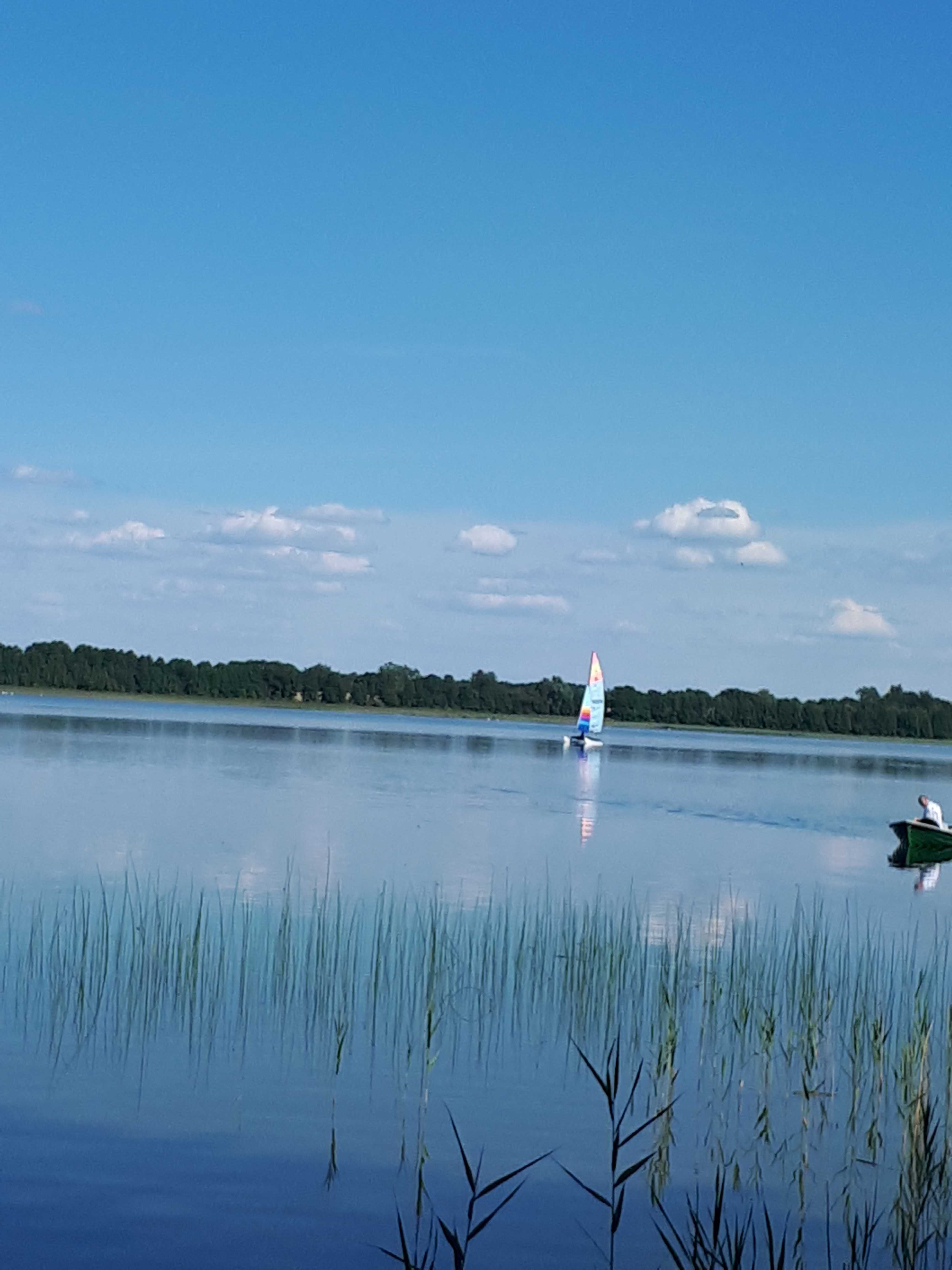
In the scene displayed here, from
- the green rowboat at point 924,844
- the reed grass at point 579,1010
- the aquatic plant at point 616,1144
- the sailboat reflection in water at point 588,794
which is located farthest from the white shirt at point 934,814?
the aquatic plant at point 616,1144

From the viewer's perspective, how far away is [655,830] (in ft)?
115

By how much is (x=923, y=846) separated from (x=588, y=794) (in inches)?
707

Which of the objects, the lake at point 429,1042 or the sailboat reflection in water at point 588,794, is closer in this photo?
the lake at point 429,1042

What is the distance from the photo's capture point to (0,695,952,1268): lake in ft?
26.9

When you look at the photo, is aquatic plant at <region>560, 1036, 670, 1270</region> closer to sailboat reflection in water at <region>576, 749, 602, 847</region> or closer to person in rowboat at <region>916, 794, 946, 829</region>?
sailboat reflection in water at <region>576, 749, 602, 847</region>

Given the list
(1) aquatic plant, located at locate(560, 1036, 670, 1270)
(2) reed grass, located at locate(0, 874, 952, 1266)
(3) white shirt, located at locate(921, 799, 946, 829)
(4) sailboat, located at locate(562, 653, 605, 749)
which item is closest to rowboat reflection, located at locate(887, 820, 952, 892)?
(3) white shirt, located at locate(921, 799, 946, 829)

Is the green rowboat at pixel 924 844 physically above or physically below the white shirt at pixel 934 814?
below

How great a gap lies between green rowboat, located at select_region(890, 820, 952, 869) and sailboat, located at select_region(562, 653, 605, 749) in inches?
2124

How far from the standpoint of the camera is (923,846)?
32062 millimetres

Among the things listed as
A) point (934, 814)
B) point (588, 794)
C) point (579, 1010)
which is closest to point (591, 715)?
point (588, 794)

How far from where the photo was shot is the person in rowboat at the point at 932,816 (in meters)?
31.9

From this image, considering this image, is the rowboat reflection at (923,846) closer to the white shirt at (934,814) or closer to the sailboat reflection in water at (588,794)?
the white shirt at (934,814)

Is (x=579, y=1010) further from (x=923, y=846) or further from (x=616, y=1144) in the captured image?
(x=923, y=846)

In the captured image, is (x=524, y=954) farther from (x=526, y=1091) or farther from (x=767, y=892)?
(x=767, y=892)
